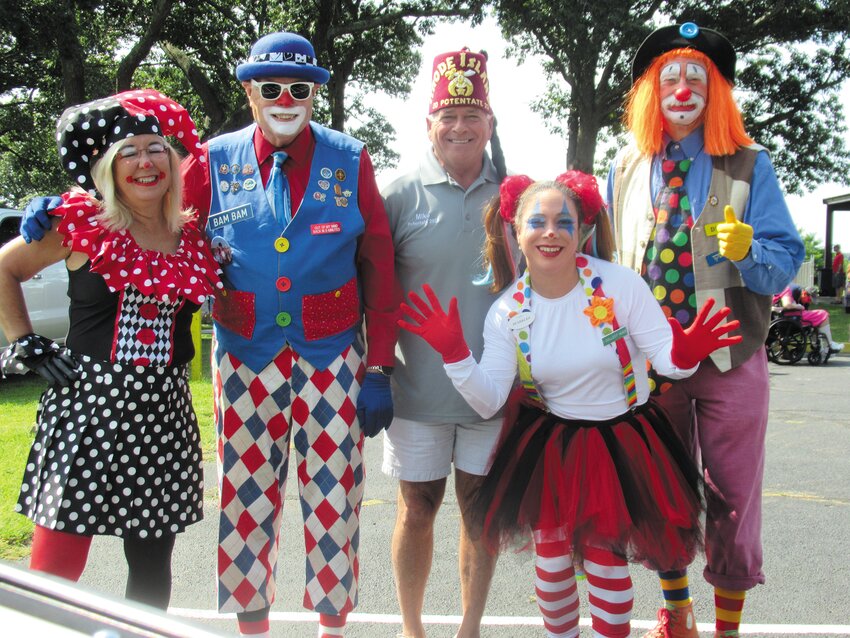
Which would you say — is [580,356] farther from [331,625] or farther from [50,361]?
[50,361]

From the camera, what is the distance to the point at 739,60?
18547 millimetres

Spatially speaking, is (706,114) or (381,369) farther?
(706,114)

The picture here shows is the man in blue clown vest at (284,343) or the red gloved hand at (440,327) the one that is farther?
the man in blue clown vest at (284,343)

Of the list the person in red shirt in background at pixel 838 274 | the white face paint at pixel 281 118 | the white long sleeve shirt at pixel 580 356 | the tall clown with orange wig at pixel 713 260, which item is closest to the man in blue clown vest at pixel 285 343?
the white face paint at pixel 281 118

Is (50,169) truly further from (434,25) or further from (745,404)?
(745,404)

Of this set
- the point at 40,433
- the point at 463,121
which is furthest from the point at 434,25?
the point at 40,433

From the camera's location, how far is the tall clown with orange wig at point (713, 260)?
280 centimetres

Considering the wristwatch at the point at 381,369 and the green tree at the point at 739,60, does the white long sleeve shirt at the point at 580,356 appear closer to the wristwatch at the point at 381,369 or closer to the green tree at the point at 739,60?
the wristwatch at the point at 381,369

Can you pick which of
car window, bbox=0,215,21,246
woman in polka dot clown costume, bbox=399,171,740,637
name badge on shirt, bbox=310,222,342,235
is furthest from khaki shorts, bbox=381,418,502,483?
car window, bbox=0,215,21,246

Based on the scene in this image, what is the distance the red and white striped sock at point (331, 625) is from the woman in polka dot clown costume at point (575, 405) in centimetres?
64

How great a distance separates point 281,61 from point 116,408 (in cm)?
125

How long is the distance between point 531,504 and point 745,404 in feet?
2.96

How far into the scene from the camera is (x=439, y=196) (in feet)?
9.91

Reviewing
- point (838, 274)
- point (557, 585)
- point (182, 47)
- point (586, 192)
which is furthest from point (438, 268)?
point (838, 274)
